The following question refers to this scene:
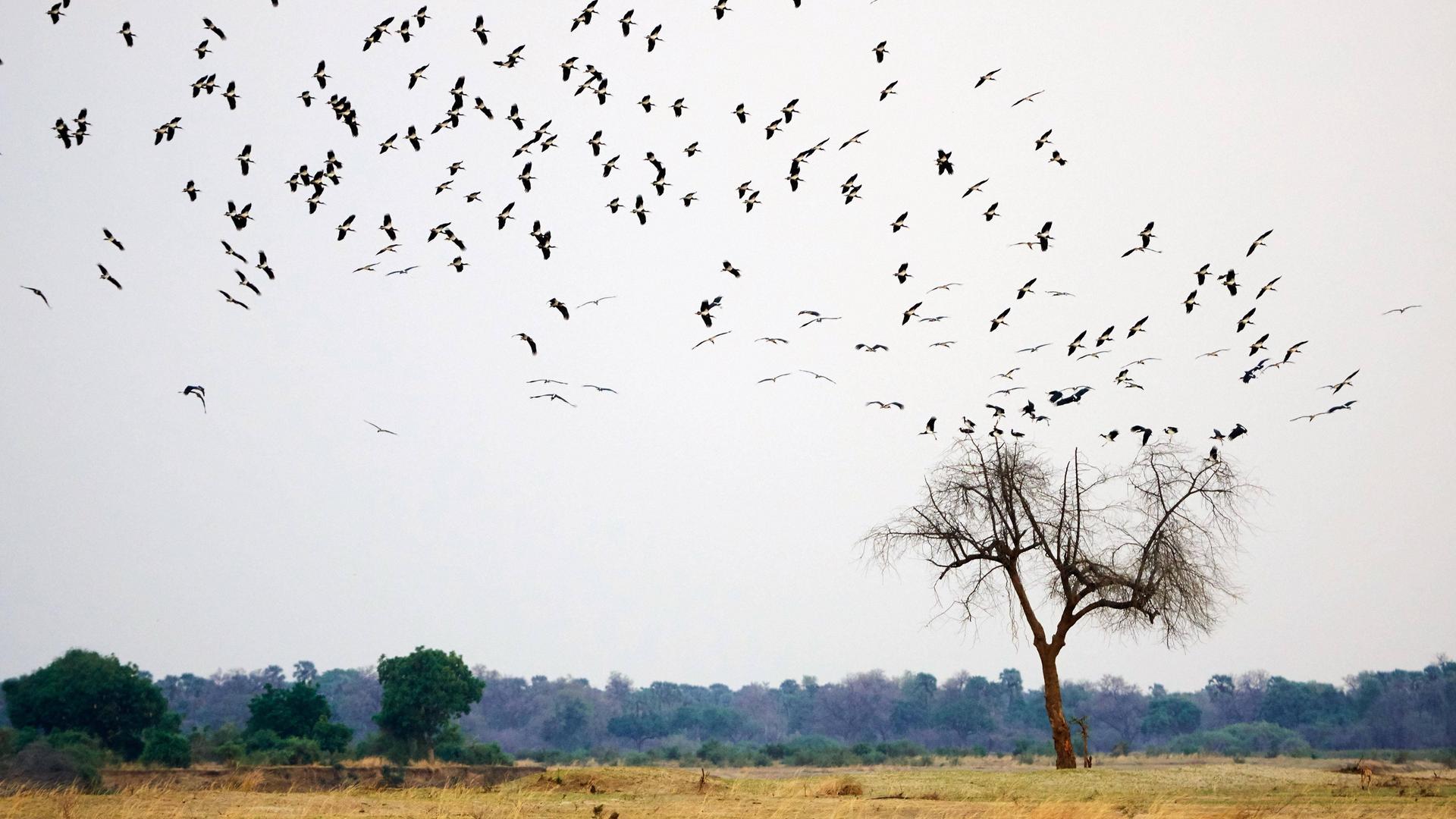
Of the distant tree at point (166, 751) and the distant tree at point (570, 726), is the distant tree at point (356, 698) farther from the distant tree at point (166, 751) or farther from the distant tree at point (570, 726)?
the distant tree at point (166, 751)

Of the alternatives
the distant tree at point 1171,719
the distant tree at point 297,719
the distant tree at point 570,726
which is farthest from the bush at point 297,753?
the distant tree at point 1171,719

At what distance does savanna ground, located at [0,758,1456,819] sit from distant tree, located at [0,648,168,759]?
34378mm

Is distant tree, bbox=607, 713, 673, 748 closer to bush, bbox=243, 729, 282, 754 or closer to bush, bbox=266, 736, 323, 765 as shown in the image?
bush, bbox=243, 729, 282, 754

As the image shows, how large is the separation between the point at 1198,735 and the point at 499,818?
9056cm

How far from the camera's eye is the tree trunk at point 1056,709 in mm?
31672

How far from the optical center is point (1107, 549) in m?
32.4

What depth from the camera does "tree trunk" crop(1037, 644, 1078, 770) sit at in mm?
31672

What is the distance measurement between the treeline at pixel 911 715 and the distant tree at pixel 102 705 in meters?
23.0

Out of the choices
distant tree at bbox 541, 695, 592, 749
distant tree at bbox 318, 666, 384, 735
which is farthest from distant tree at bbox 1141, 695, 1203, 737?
distant tree at bbox 318, 666, 384, 735

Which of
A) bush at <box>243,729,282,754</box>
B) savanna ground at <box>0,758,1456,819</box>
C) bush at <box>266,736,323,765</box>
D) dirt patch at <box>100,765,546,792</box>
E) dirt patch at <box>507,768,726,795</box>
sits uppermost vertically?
bush at <box>243,729,282,754</box>

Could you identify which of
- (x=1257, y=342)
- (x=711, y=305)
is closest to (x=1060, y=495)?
(x=1257, y=342)

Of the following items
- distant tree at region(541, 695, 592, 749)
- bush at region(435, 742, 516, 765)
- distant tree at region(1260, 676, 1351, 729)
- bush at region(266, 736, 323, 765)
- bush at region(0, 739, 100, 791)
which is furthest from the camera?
distant tree at region(541, 695, 592, 749)

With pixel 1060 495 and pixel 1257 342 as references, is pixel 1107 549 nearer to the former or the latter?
pixel 1060 495

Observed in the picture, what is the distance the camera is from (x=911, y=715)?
122 metres
